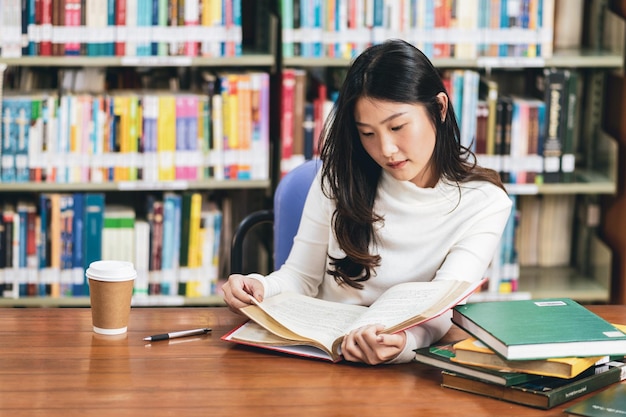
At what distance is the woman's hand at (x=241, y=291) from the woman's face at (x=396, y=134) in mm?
313

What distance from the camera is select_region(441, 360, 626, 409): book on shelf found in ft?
4.66

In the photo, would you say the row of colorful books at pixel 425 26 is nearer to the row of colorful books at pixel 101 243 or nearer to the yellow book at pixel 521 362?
the row of colorful books at pixel 101 243

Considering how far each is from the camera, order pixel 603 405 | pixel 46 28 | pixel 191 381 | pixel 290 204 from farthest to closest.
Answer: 1. pixel 46 28
2. pixel 290 204
3. pixel 191 381
4. pixel 603 405

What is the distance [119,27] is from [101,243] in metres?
0.67

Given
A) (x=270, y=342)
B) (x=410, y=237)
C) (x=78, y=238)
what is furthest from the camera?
→ (x=78, y=238)

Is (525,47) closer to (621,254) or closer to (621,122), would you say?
(621,122)

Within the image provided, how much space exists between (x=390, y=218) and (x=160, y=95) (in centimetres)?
144

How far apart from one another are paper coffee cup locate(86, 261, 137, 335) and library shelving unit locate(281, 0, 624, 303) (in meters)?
1.58

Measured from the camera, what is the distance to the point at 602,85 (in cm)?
344

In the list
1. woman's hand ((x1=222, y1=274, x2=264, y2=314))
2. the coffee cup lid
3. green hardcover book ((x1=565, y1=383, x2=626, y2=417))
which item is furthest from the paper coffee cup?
green hardcover book ((x1=565, y1=383, x2=626, y2=417))

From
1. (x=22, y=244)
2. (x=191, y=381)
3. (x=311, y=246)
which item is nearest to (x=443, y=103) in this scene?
(x=311, y=246)

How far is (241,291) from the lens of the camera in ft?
5.85

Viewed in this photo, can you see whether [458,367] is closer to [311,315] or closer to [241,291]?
[311,315]

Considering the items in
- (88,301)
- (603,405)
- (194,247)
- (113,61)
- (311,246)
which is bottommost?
(88,301)
